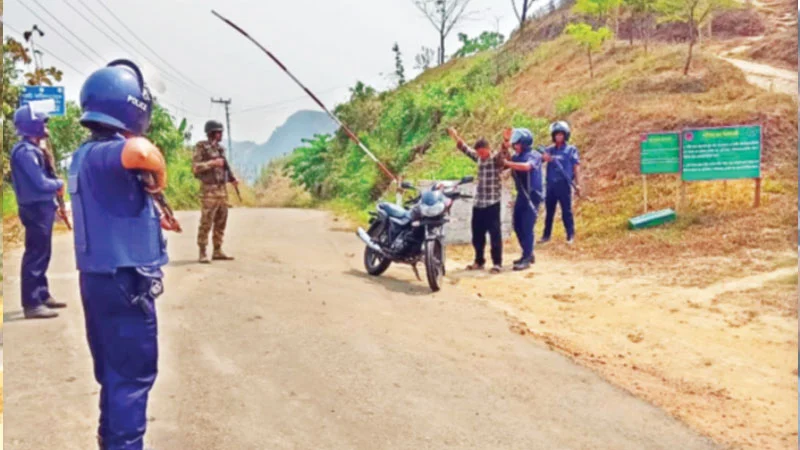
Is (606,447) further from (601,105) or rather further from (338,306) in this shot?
(601,105)

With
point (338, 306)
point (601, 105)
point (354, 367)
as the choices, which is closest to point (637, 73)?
point (601, 105)

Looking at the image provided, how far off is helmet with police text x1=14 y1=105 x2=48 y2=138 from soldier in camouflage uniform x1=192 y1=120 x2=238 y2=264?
2.23 m

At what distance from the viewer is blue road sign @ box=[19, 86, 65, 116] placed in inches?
183

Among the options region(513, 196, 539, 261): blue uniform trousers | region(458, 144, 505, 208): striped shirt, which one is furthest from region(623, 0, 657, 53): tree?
region(458, 144, 505, 208): striped shirt

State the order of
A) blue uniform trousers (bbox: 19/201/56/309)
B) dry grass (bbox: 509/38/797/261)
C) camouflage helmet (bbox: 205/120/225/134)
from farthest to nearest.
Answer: dry grass (bbox: 509/38/797/261) → camouflage helmet (bbox: 205/120/225/134) → blue uniform trousers (bbox: 19/201/56/309)

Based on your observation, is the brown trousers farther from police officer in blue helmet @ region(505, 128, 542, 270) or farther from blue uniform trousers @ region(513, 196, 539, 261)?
blue uniform trousers @ region(513, 196, 539, 261)

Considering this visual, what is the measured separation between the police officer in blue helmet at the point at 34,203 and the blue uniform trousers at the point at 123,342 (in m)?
2.34

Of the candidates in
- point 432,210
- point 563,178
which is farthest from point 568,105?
point 432,210

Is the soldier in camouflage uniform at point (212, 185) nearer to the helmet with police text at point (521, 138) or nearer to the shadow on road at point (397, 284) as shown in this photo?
the shadow on road at point (397, 284)

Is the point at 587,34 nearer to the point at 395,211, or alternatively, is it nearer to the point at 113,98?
the point at 395,211

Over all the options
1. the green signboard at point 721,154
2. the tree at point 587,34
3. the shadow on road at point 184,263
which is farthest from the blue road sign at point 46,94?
the tree at point 587,34

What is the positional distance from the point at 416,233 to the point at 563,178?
3219 mm

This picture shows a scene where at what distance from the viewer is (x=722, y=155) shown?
9977 millimetres

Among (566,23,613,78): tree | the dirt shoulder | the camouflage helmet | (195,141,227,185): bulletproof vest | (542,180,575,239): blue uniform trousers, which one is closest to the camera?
the dirt shoulder
